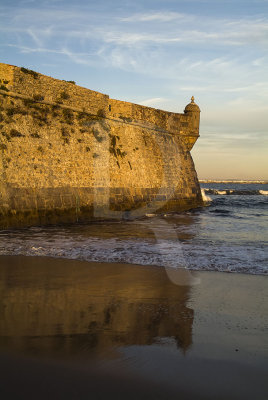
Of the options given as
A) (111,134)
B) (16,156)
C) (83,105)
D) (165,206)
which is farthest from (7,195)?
(165,206)

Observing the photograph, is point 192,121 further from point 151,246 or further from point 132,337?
point 132,337

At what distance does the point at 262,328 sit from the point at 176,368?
1.23 m

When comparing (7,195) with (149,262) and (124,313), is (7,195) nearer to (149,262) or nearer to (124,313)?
(149,262)

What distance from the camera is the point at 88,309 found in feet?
12.7

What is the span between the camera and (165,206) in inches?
720

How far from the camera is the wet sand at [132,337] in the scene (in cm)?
233

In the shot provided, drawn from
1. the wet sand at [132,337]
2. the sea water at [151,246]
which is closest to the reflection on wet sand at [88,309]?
the wet sand at [132,337]

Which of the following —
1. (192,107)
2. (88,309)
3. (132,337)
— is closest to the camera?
(132,337)

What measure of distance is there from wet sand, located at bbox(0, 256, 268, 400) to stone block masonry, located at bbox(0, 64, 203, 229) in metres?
5.86

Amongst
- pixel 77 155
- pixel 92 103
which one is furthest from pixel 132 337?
pixel 92 103

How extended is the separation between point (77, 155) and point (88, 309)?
986 centimetres

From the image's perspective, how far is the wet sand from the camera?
7.65 feet

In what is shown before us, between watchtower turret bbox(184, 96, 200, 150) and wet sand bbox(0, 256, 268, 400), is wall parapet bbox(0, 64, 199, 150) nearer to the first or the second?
watchtower turret bbox(184, 96, 200, 150)

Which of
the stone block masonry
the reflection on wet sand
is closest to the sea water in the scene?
the reflection on wet sand
